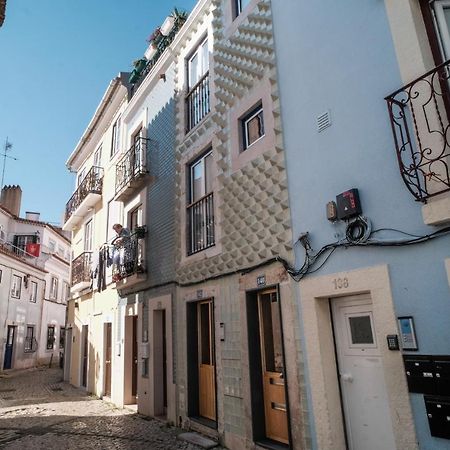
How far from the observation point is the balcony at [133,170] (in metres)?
11.2

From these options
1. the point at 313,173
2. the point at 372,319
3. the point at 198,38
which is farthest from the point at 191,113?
the point at 372,319

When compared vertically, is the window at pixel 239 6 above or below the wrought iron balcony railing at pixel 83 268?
above

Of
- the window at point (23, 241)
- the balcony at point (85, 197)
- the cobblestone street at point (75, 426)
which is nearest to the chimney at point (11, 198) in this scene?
the window at point (23, 241)

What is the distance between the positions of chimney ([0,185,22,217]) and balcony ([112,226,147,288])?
23.7 m

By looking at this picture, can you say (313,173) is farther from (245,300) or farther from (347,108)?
(245,300)

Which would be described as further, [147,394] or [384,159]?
[147,394]

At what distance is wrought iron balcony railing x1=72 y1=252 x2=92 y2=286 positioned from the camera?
1522 cm

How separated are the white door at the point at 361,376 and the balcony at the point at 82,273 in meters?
11.8

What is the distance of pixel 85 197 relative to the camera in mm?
15891

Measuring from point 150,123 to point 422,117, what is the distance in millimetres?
8976

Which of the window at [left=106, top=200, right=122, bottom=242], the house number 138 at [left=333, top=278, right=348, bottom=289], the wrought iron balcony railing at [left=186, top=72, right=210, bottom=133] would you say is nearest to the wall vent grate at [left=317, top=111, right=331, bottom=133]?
the house number 138 at [left=333, top=278, right=348, bottom=289]

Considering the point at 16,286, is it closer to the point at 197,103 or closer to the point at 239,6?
the point at 197,103

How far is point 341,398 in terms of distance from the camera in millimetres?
4953

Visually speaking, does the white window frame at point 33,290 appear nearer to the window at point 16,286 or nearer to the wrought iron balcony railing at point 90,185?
the window at point 16,286
